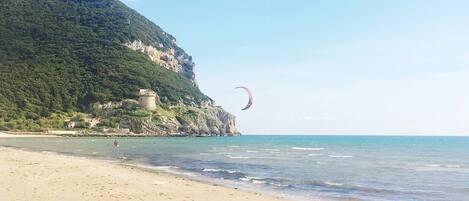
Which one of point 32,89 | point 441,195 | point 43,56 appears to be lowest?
point 441,195

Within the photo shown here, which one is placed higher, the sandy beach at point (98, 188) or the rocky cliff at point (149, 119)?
the rocky cliff at point (149, 119)

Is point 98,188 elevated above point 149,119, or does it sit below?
below

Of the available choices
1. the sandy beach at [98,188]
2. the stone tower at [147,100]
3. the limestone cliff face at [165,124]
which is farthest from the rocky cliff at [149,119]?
the sandy beach at [98,188]

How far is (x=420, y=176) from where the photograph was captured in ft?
129

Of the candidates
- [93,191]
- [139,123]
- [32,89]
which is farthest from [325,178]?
[32,89]

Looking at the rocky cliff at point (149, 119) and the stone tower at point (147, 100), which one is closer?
the rocky cliff at point (149, 119)

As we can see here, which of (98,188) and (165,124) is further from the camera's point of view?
(165,124)

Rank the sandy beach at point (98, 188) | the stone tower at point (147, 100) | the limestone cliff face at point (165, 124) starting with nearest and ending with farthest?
1. the sandy beach at point (98, 188)
2. the limestone cliff face at point (165, 124)
3. the stone tower at point (147, 100)

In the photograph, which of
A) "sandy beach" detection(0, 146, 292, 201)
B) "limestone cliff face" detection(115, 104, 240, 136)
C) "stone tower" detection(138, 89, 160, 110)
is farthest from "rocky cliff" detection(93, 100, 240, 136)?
"sandy beach" detection(0, 146, 292, 201)

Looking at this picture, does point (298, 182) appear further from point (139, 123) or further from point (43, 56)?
point (43, 56)

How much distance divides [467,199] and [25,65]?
179 meters

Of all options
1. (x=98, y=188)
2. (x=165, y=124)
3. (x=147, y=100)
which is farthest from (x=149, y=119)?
(x=98, y=188)

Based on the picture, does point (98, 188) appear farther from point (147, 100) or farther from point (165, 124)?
point (147, 100)

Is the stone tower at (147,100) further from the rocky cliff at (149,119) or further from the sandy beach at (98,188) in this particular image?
the sandy beach at (98,188)
